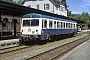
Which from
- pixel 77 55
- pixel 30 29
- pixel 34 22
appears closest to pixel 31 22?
pixel 34 22

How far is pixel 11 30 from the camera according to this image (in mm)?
38562

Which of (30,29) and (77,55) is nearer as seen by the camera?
Result: (77,55)

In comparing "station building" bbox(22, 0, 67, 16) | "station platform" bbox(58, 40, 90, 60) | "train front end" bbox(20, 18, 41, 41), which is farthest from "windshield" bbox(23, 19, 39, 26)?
"station building" bbox(22, 0, 67, 16)

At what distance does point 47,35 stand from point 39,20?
7.68 feet

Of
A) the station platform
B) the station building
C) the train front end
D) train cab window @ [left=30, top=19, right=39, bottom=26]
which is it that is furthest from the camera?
the station building

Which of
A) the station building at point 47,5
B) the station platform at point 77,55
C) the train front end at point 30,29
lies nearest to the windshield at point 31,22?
the train front end at point 30,29

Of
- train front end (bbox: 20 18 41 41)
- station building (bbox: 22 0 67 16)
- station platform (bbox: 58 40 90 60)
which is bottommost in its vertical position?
station platform (bbox: 58 40 90 60)

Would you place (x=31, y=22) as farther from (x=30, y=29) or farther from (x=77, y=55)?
(x=77, y=55)

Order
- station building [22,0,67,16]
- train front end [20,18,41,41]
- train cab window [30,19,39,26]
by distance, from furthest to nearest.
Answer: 1. station building [22,0,67,16]
2. train cab window [30,19,39,26]
3. train front end [20,18,41,41]

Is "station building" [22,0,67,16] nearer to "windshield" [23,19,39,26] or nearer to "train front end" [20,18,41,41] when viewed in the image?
"windshield" [23,19,39,26]

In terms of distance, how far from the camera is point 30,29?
776 inches

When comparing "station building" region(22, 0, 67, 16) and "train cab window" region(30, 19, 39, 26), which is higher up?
"station building" region(22, 0, 67, 16)

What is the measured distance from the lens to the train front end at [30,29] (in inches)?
754

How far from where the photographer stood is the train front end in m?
19.1
